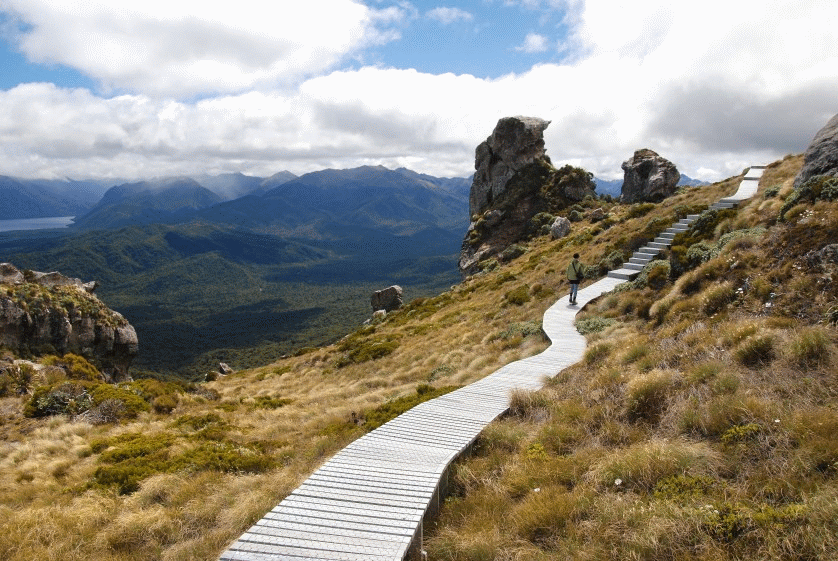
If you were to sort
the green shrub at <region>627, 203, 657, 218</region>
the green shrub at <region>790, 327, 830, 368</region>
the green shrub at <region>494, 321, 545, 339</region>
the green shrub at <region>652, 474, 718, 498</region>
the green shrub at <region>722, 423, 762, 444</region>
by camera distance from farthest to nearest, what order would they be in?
the green shrub at <region>627, 203, 657, 218</region> < the green shrub at <region>494, 321, 545, 339</region> < the green shrub at <region>790, 327, 830, 368</region> < the green shrub at <region>722, 423, 762, 444</region> < the green shrub at <region>652, 474, 718, 498</region>

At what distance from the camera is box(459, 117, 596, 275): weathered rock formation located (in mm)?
59000

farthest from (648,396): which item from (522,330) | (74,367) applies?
(74,367)

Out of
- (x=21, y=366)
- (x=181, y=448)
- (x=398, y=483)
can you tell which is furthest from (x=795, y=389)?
(x=21, y=366)

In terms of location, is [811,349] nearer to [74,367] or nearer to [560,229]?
[74,367]

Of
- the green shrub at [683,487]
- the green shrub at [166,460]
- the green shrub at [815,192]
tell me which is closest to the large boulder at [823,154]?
the green shrub at [815,192]

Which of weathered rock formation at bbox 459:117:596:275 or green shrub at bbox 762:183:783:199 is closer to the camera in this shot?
green shrub at bbox 762:183:783:199

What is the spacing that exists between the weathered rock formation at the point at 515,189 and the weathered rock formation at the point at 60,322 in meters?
37.2

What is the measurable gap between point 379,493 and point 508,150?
6437cm

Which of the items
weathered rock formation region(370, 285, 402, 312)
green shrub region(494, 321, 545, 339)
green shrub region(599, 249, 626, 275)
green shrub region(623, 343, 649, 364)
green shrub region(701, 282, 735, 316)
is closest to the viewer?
green shrub region(623, 343, 649, 364)

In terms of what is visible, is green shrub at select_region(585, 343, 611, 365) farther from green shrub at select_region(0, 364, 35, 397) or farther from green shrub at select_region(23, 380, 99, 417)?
green shrub at select_region(0, 364, 35, 397)

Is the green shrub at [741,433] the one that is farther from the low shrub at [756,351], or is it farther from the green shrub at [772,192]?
the green shrub at [772,192]

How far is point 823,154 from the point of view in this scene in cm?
1538

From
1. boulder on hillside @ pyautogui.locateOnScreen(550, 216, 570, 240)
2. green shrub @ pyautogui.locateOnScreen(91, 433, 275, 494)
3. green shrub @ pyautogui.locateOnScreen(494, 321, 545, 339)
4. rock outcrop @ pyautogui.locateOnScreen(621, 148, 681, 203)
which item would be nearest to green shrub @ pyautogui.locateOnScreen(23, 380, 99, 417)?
green shrub @ pyautogui.locateOnScreen(91, 433, 275, 494)

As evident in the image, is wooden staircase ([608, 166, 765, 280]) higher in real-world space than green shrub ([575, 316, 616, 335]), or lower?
higher
